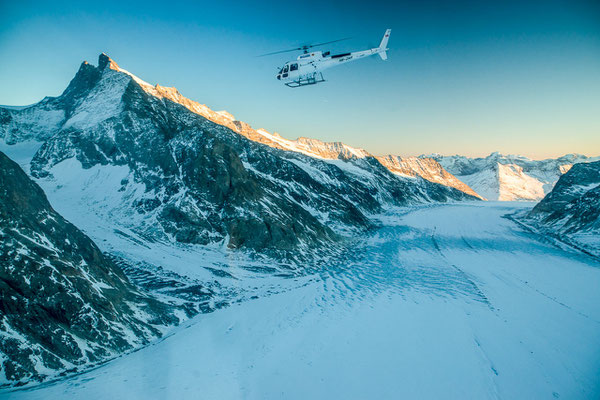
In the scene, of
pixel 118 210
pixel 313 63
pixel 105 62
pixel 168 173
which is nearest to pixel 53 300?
pixel 118 210

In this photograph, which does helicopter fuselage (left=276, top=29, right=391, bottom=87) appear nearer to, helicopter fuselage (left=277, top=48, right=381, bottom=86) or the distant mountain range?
helicopter fuselage (left=277, top=48, right=381, bottom=86)

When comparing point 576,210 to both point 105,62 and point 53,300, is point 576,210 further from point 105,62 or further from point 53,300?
point 105,62

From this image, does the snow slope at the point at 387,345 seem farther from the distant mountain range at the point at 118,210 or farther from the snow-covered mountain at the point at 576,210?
the snow-covered mountain at the point at 576,210

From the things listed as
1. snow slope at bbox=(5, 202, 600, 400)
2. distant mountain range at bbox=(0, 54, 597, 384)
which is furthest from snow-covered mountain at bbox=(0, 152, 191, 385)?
snow slope at bbox=(5, 202, 600, 400)

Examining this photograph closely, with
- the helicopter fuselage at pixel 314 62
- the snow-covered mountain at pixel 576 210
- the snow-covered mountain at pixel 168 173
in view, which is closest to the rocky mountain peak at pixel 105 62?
the snow-covered mountain at pixel 168 173

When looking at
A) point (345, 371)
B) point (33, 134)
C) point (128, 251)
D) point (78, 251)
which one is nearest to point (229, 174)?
point (128, 251)

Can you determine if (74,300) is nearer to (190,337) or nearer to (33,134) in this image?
(190,337)
